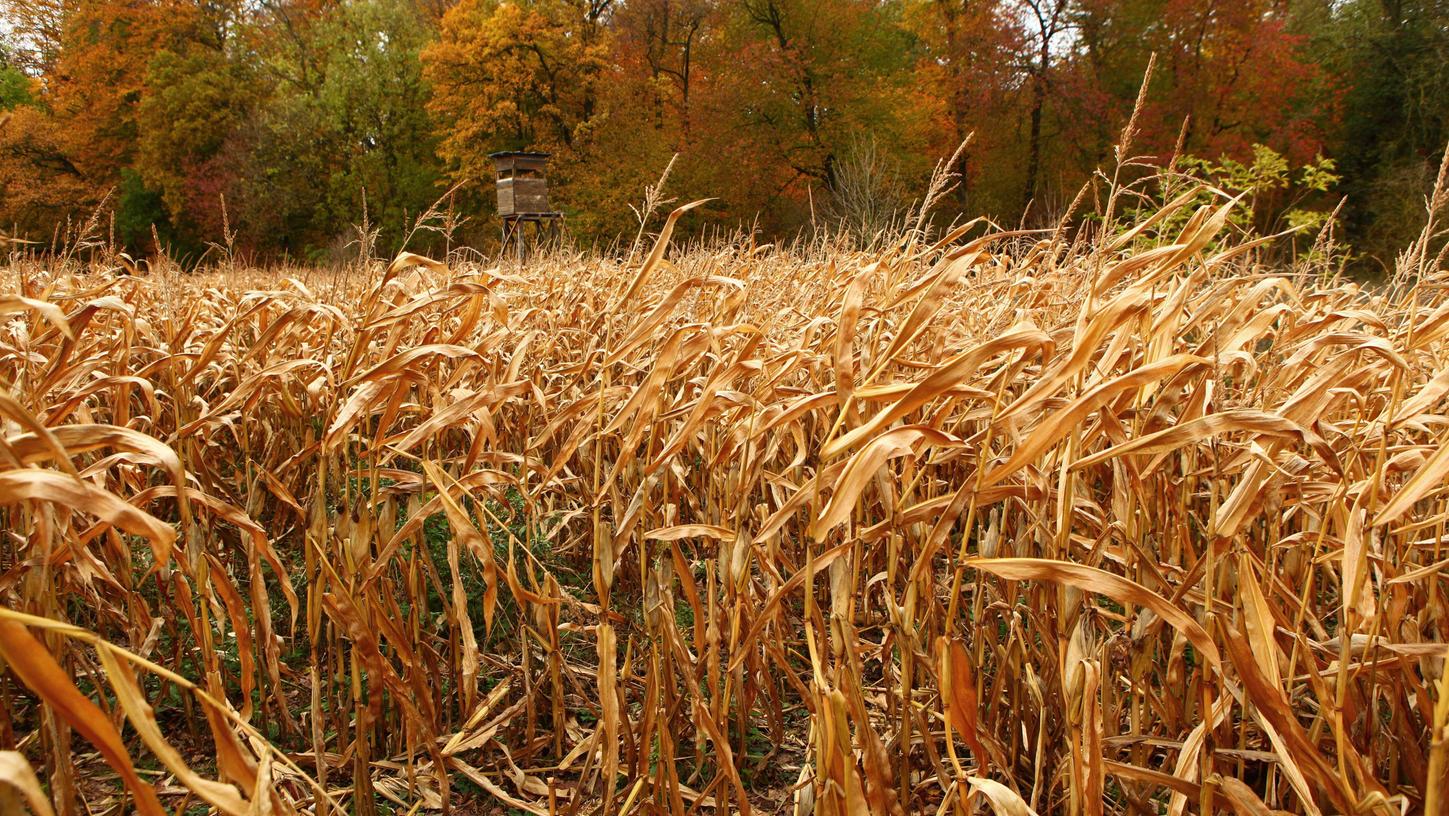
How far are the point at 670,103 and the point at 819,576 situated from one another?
82.5 ft

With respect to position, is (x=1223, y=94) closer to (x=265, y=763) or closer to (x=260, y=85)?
(x=265, y=763)

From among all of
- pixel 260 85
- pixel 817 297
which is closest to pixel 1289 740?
pixel 817 297

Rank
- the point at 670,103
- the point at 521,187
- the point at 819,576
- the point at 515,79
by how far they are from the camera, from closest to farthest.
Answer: the point at 819,576 < the point at 521,187 < the point at 515,79 < the point at 670,103

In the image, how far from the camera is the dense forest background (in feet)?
64.3

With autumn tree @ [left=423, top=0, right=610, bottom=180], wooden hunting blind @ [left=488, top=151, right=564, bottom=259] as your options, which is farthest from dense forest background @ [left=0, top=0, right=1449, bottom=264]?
wooden hunting blind @ [left=488, top=151, right=564, bottom=259]

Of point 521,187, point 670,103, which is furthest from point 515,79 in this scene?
point 521,187

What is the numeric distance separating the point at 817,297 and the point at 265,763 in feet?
9.54

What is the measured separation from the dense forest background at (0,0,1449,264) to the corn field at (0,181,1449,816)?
15141 mm

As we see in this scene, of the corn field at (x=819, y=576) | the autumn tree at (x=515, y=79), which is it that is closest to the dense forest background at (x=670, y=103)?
the autumn tree at (x=515, y=79)

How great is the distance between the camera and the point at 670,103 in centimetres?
2573

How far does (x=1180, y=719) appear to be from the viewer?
1.53 m

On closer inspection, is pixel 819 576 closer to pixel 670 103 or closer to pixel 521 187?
pixel 521 187

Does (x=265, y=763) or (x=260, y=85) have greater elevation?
(x=260, y=85)

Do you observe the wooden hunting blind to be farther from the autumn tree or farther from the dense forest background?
the autumn tree
